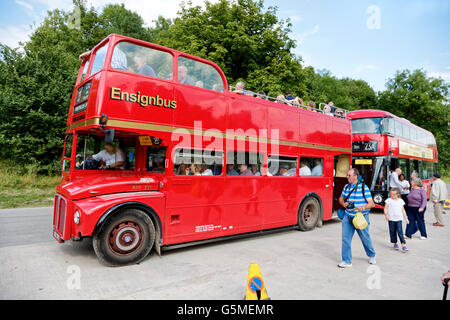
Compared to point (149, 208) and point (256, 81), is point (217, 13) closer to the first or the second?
point (256, 81)

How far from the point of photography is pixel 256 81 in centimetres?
1886

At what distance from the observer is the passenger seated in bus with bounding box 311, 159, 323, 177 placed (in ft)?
30.6

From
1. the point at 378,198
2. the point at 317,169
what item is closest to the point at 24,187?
the point at 317,169

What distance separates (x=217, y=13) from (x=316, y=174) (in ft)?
50.7

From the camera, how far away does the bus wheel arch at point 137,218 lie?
492 cm

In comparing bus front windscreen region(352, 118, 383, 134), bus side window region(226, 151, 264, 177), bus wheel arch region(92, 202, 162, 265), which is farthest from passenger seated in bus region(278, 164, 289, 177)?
bus front windscreen region(352, 118, 383, 134)

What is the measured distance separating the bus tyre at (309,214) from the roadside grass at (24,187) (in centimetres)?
990

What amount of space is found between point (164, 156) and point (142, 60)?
1871 mm

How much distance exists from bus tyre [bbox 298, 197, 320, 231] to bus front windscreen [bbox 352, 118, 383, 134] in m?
6.33

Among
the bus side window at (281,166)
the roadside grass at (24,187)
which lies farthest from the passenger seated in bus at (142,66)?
the roadside grass at (24,187)

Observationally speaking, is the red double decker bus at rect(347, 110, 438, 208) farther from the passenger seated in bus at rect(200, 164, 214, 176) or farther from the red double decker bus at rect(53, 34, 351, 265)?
the passenger seated in bus at rect(200, 164, 214, 176)

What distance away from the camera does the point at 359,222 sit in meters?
5.32

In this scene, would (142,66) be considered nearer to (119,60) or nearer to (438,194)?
(119,60)
